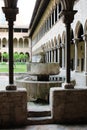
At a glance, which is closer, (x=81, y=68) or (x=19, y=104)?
(x=19, y=104)

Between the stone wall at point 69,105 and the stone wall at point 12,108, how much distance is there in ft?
2.53

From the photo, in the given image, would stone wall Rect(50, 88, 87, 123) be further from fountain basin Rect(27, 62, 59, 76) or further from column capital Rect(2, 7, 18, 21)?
Answer: fountain basin Rect(27, 62, 59, 76)

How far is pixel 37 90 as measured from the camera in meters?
8.45

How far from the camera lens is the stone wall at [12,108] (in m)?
6.43

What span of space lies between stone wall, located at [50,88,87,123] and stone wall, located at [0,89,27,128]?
2.53 feet

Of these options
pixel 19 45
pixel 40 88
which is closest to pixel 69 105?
pixel 40 88

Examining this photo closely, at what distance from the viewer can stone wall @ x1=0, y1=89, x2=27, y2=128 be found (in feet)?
21.1

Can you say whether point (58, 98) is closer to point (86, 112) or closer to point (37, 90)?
point (86, 112)

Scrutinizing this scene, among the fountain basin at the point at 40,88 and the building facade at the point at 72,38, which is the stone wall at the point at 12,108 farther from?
the building facade at the point at 72,38

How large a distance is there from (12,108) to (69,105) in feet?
4.62

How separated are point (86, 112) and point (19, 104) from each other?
1.70 m

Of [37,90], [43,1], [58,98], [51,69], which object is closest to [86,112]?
[58,98]

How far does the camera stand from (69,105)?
6.75 meters

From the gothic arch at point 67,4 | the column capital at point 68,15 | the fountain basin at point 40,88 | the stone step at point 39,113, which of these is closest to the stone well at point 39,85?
the fountain basin at point 40,88
